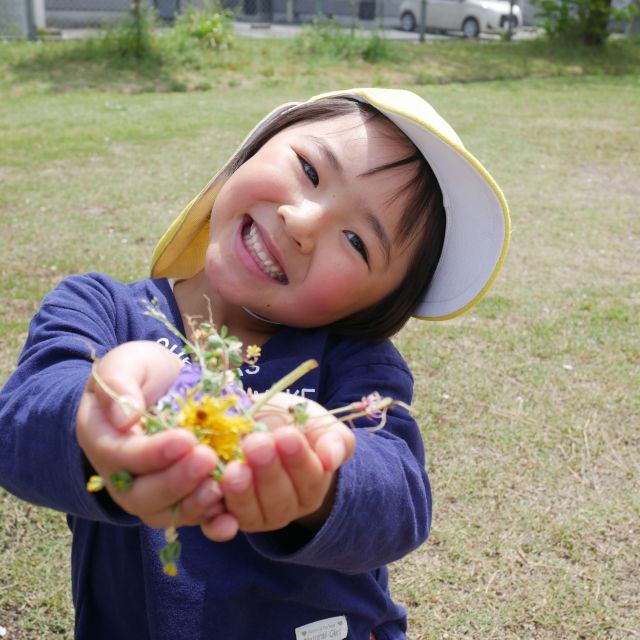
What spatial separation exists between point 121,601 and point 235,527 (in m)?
0.86

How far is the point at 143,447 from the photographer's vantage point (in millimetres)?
992

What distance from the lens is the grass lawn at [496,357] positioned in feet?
8.45

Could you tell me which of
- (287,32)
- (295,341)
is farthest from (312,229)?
(287,32)

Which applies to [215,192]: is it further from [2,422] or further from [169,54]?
[169,54]

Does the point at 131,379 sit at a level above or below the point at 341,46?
above

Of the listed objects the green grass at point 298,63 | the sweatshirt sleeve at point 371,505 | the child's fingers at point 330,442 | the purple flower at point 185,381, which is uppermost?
the purple flower at point 185,381

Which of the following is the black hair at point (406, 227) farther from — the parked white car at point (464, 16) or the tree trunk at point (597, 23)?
the parked white car at point (464, 16)

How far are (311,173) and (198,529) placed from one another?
71cm

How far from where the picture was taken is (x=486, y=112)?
37.0 ft

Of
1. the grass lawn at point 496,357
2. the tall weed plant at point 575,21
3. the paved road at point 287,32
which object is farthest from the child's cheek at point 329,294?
the paved road at point 287,32

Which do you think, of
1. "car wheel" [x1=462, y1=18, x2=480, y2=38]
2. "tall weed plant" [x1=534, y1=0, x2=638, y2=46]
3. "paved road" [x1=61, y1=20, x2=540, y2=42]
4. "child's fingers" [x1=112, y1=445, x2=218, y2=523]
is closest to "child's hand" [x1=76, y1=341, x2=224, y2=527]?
A: "child's fingers" [x1=112, y1=445, x2=218, y2=523]

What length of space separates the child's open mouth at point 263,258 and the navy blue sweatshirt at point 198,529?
7.4 inches

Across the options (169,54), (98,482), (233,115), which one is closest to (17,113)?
(233,115)

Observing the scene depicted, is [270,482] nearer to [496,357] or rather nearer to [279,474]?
[279,474]
